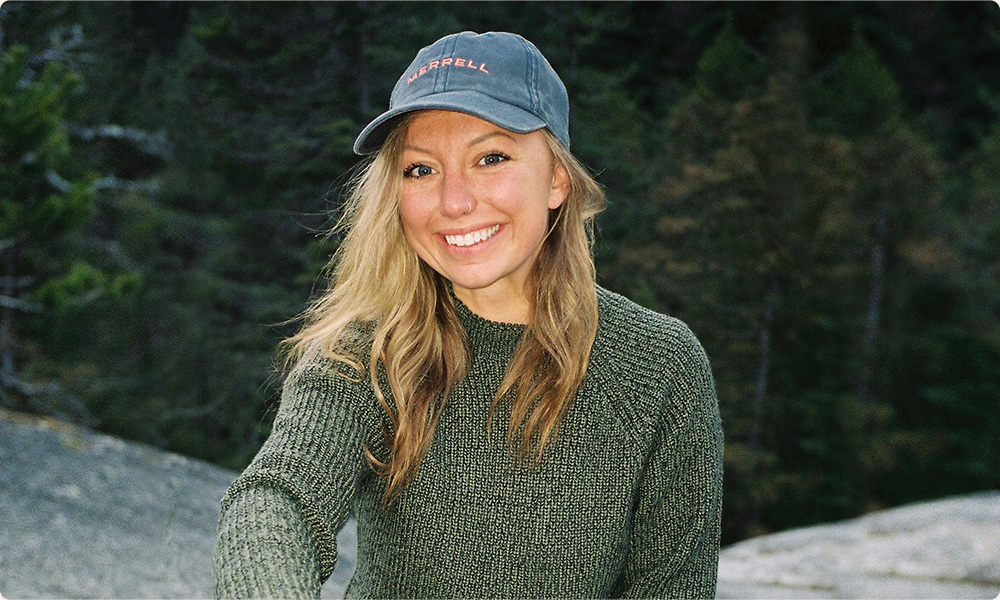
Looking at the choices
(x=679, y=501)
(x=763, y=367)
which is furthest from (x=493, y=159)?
(x=763, y=367)

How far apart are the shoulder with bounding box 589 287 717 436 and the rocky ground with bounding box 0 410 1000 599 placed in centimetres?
137

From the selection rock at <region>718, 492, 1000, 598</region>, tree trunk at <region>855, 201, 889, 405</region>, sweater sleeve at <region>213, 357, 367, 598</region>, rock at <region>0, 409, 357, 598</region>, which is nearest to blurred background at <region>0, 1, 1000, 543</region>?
tree trunk at <region>855, 201, 889, 405</region>

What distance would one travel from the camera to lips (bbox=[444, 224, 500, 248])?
1.28m

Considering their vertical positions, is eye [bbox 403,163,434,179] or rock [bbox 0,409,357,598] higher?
eye [bbox 403,163,434,179]

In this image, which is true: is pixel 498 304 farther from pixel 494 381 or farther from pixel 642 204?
pixel 642 204

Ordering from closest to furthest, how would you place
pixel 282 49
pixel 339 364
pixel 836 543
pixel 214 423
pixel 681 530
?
1. pixel 339 364
2. pixel 681 530
3. pixel 836 543
4. pixel 282 49
5. pixel 214 423

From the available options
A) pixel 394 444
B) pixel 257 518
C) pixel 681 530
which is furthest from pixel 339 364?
pixel 681 530

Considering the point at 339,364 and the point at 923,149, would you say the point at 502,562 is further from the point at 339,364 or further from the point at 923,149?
the point at 923,149

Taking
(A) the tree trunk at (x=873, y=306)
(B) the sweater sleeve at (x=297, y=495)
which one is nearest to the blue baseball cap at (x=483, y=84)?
(B) the sweater sleeve at (x=297, y=495)

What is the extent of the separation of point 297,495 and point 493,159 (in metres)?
0.55

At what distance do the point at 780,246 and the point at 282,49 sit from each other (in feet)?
19.9

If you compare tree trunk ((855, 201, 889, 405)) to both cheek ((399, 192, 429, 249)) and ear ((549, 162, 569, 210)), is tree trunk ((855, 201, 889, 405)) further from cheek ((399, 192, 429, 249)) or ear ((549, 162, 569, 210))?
cheek ((399, 192, 429, 249))

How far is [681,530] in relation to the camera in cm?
136

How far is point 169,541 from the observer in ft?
8.96
